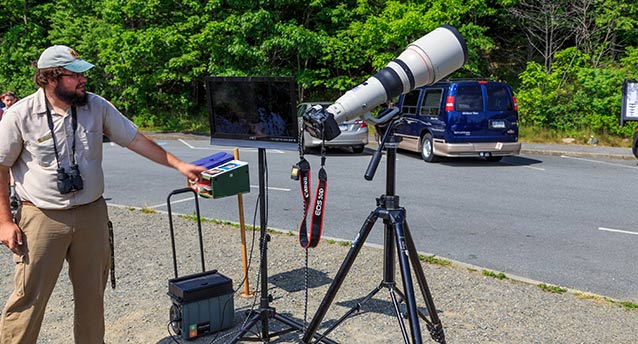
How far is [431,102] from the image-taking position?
1459 cm

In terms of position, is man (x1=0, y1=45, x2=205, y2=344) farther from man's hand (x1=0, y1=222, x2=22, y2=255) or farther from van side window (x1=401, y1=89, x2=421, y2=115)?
van side window (x1=401, y1=89, x2=421, y2=115)

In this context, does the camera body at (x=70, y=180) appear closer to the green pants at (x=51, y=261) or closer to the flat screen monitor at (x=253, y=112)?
the green pants at (x=51, y=261)

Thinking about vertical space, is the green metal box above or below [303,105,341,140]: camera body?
below

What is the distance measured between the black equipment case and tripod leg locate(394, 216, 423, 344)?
158cm

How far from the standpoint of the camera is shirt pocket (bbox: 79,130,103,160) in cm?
338

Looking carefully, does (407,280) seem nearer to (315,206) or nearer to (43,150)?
(315,206)

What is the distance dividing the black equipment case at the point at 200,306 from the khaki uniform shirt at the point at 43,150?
3.08 feet

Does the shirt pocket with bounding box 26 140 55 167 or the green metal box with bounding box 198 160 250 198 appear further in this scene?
the green metal box with bounding box 198 160 250 198

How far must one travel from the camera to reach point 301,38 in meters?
21.9

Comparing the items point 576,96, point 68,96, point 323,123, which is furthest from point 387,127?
point 576,96

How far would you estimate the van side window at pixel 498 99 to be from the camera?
A: 1368cm

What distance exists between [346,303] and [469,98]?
385 inches

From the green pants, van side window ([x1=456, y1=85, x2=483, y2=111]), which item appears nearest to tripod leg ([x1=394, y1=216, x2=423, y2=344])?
the green pants

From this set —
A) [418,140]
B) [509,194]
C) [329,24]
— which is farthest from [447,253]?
[329,24]
